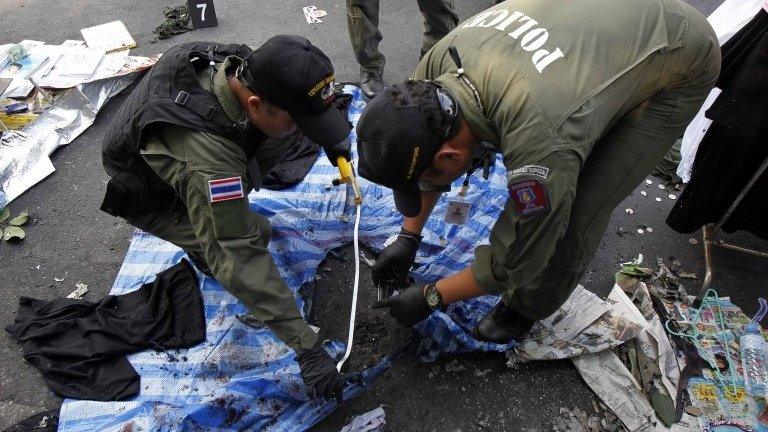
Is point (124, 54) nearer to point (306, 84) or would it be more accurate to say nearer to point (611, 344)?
point (306, 84)

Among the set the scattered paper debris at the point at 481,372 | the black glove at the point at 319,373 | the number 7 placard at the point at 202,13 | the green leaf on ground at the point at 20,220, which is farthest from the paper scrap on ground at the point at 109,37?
the scattered paper debris at the point at 481,372

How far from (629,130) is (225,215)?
1.56 metres

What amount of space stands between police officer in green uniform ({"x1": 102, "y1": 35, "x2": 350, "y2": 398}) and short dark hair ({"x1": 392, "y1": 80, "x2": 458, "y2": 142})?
53 centimetres

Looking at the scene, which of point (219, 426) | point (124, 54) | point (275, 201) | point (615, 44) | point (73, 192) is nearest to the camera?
point (615, 44)

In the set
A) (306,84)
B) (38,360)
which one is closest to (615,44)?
(306,84)

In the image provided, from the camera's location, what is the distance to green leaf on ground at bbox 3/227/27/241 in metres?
2.92

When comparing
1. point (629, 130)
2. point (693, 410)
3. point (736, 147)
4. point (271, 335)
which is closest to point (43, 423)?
point (271, 335)

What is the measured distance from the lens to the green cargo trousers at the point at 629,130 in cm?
155

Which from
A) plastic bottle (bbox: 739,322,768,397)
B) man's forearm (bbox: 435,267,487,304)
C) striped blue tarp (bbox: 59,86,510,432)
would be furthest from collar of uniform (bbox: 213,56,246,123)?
plastic bottle (bbox: 739,322,768,397)

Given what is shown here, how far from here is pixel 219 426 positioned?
Answer: 212 centimetres

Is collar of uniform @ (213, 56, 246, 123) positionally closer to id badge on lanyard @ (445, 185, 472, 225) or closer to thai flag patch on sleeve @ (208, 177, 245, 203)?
thai flag patch on sleeve @ (208, 177, 245, 203)

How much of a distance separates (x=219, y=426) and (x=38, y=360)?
3.15 feet

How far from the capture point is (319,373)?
1.98 metres

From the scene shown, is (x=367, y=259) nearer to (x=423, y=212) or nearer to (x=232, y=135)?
(x=423, y=212)
